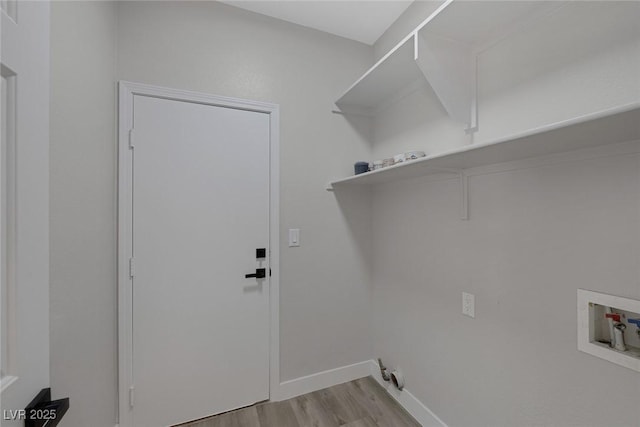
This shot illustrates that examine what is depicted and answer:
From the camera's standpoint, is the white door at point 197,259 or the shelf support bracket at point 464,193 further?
the white door at point 197,259

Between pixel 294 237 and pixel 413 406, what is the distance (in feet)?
4.38

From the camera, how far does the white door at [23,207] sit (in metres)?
0.50

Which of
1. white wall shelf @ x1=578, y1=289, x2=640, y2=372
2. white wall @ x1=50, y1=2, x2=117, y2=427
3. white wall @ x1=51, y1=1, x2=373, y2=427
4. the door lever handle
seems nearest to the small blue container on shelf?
white wall @ x1=51, y1=1, x2=373, y2=427

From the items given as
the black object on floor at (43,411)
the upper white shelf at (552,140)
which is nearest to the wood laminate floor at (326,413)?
the black object on floor at (43,411)

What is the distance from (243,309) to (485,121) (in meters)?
1.78

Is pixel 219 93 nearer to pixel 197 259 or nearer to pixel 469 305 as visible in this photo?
pixel 197 259

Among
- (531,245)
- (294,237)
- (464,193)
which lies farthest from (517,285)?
(294,237)

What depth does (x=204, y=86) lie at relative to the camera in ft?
5.58

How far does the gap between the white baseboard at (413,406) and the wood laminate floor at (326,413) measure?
0.03 m

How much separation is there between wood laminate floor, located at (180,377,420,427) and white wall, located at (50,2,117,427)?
2.37 feet

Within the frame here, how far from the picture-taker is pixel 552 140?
2.90 feet

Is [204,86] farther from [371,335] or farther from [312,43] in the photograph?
[371,335]

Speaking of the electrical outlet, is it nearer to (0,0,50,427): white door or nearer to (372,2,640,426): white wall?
(372,2,640,426): white wall

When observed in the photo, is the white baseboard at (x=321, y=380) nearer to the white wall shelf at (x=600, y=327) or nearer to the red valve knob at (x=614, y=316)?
the white wall shelf at (x=600, y=327)
